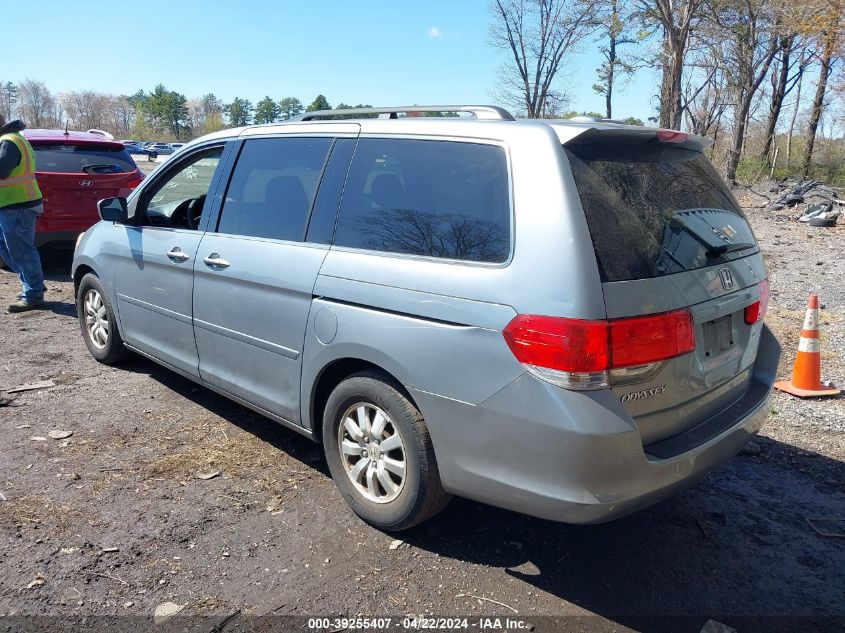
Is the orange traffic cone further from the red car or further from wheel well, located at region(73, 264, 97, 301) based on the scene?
the red car

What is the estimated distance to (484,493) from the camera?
2777 millimetres

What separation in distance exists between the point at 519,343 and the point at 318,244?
137cm

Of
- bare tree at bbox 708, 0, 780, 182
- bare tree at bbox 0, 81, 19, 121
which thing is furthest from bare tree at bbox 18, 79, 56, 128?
bare tree at bbox 708, 0, 780, 182

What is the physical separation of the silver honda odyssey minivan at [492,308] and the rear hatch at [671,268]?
0.4 inches

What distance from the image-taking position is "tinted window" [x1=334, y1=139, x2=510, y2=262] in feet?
9.21

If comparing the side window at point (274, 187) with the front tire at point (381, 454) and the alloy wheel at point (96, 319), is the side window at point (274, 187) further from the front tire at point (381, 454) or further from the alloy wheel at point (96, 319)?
the alloy wheel at point (96, 319)

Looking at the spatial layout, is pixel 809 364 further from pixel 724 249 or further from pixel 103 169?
pixel 103 169

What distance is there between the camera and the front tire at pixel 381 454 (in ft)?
9.79

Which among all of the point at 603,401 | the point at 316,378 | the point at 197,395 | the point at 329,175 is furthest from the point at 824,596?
the point at 197,395

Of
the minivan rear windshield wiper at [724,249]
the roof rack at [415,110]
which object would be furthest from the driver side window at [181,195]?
the minivan rear windshield wiper at [724,249]

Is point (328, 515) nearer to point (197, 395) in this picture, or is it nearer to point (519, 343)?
point (519, 343)

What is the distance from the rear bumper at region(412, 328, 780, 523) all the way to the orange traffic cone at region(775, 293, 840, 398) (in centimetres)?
276

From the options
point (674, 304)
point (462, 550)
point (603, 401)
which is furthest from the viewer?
point (462, 550)

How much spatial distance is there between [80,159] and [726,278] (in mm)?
8592
